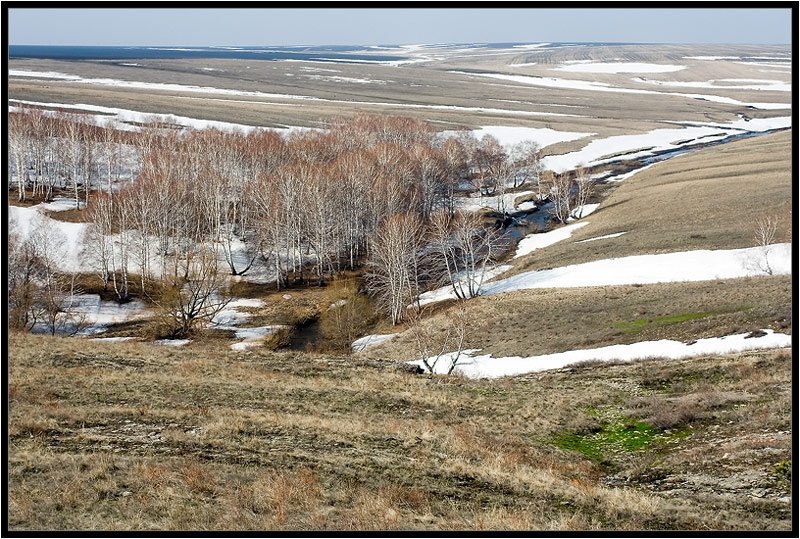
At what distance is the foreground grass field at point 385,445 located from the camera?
1104 centimetres

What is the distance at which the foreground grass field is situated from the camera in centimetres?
1104

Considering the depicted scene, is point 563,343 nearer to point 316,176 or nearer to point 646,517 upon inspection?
point 646,517

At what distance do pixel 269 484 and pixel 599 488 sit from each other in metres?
6.81

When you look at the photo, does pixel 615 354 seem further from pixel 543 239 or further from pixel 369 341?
pixel 543 239

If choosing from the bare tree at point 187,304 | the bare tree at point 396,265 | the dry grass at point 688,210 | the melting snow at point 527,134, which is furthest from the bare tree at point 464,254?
the melting snow at point 527,134

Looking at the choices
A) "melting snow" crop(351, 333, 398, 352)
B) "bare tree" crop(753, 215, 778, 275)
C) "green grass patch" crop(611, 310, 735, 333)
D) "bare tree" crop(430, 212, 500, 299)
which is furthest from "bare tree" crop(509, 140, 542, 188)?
"green grass patch" crop(611, 310, 735, 333)

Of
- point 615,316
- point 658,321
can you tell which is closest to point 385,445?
point 658,321

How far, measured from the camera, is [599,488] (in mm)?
12977

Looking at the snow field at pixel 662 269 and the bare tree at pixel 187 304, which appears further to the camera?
the bare tree at pixel 187 304

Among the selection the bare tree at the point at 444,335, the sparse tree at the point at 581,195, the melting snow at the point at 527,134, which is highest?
the melting snow at the point at 527,134

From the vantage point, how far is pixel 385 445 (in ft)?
51.6

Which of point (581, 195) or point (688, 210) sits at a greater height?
A: point (688, 210)

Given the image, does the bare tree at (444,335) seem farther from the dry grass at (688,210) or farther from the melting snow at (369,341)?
the dry grass at (688,210)

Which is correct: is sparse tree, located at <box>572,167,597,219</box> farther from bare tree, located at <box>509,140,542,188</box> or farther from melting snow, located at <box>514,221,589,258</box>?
bare tree, located at <box>509,140,542,188</box>
